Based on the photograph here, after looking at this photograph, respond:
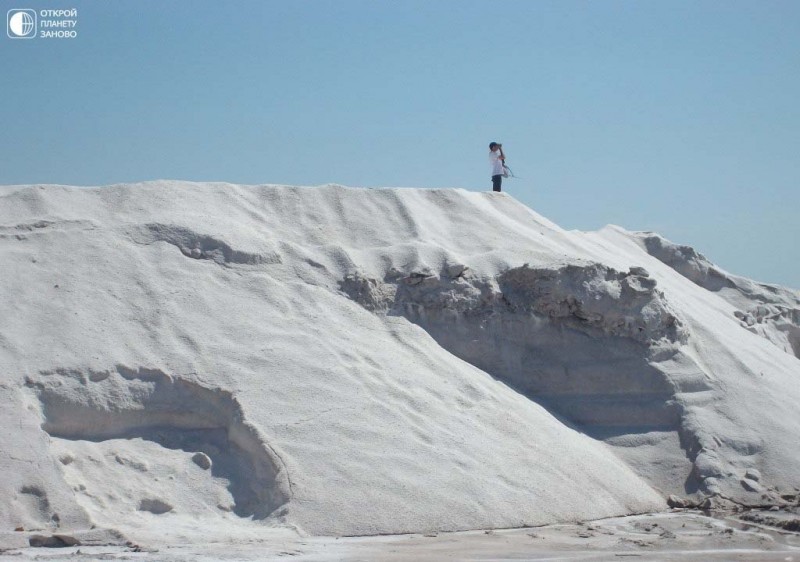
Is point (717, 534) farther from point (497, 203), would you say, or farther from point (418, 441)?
point (497, 203)

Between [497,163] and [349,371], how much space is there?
5.44 metres

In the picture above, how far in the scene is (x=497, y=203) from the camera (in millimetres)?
12875

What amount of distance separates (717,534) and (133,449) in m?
4.35

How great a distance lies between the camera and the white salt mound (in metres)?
7.77

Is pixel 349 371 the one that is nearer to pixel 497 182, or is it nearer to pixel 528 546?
pixel 528 546

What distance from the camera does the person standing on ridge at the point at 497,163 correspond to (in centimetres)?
1367

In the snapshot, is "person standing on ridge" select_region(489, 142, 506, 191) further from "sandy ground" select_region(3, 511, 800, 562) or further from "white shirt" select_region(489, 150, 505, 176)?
"sandy ground" select_region(3, 511, 800, 562)

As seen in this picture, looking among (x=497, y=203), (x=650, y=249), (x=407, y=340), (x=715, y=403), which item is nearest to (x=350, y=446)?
(x=407, y=340)

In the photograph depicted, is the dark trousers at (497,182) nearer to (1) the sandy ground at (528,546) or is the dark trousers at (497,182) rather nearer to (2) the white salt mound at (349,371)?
(2) the white salt mound at (349,371)

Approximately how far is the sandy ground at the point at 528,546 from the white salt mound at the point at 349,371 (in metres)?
0.25

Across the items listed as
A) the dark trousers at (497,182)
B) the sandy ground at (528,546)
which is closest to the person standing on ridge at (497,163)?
the dark trousers at (497,182)

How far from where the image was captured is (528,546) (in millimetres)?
7418

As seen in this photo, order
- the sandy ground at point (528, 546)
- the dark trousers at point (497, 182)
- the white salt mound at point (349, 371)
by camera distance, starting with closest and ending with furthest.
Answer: the sandy ground at point (528, 546), the white salt mound at point (349, 371), the dark trousers at point (497, 182)

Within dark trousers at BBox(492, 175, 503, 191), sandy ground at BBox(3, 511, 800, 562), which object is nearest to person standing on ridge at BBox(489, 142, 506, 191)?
dark trousers at BBox(492, 175, 503, 191)
